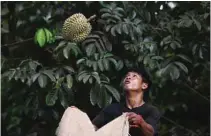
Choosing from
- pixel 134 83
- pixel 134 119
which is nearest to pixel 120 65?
pixel 134 83

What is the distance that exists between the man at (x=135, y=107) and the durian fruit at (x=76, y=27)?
284mm

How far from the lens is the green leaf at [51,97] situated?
7.00ft

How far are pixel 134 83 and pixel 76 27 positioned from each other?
0.35m

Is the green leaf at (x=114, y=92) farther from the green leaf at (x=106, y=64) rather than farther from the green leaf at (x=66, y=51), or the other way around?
the green leaf at (x=66, y=51)

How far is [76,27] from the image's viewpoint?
1.96 m

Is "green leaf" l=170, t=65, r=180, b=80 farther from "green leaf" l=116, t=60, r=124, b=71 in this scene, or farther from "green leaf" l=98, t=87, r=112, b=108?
"green leaf" l=98, t=87, r=112, b=108

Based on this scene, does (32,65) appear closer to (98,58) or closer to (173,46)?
(98,58)

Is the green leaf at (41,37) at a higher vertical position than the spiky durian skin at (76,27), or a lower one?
lower

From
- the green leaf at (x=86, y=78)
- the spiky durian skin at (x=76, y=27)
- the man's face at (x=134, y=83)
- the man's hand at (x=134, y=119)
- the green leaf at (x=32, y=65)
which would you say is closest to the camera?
the man's hand at (x=134, y=119)

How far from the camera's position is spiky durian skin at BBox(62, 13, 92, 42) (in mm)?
1959

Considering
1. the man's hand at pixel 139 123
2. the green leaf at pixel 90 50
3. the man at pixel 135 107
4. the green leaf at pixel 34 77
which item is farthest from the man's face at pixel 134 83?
the green leaf at pixel 34 77

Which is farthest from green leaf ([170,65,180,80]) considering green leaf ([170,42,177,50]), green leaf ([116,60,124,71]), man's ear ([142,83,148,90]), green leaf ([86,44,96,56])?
man's ear ([142,83,148,90])

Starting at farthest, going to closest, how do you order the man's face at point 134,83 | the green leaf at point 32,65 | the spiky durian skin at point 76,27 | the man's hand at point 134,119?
1. the green leaf at point 32,65
2. the spiky durian skin at point 76,27
3. the man's face at point 134,83
4. the man's hand at point 134,119

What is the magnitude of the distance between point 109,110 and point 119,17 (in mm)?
671
